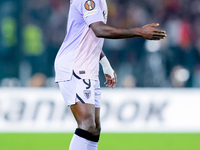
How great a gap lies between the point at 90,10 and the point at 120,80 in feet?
23.3

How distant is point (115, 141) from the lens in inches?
328

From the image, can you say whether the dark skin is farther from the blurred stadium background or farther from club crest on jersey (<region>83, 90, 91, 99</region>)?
the blurred stadium background

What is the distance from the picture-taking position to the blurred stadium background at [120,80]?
9.16 meters

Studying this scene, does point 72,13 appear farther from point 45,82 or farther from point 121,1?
point 121,1

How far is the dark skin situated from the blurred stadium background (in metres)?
3.36

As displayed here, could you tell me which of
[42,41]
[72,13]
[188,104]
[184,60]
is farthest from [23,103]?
[72,13]

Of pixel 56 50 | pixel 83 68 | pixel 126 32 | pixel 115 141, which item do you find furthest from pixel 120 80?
pixel 126 32

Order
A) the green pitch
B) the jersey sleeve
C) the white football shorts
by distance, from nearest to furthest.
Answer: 1. the jersey sleeve
2. the white football shorts
3. the green pitch

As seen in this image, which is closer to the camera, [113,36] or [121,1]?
[113,36]

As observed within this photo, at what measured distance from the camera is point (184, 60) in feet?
37.9

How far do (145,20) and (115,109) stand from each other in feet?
11.7

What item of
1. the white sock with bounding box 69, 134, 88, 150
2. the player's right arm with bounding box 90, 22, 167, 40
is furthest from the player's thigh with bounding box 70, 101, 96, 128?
the player's right arm with bounding box 90, 22, 167, 40

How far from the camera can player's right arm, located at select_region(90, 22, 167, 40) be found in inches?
156

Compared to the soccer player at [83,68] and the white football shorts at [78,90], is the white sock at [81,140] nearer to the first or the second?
the soccer player at [83,68]
